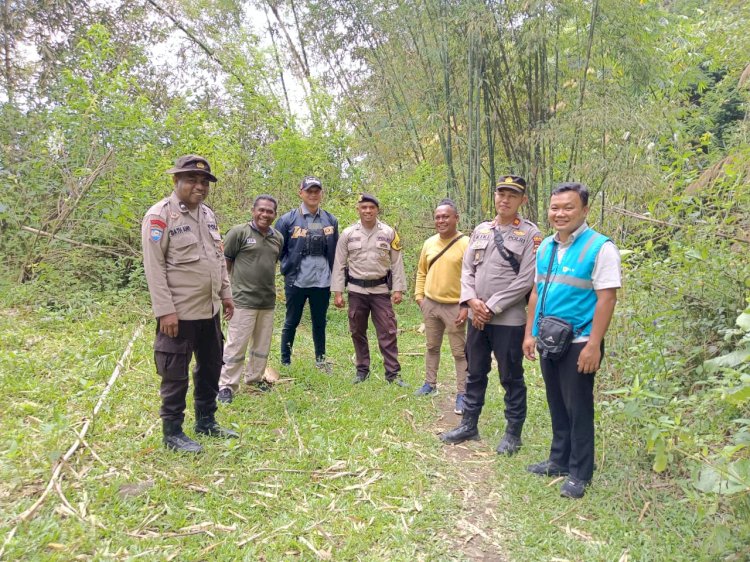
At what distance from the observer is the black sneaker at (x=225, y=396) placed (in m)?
3.86

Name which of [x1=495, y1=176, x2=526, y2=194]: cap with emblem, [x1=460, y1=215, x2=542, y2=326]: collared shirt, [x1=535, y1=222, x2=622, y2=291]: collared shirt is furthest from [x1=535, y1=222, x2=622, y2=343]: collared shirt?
[x1=495, y1=176, x2=526, y2=194]: cap with emblem

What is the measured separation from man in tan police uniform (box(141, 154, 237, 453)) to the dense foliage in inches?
90.8

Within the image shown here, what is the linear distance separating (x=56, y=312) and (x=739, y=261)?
606 cm

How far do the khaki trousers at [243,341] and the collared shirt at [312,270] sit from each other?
0.51 metres

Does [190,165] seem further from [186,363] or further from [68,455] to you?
[68,455]

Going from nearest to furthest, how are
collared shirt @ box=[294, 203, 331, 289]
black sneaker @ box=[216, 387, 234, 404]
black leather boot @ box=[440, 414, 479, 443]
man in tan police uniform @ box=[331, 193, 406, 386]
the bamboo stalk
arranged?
the bamboo stalk
black leather boot @ box=[440, 414, 479, 443]
black sneaker @ box=[216, 387, 234, 404]
man in tan police uniform @ box=[331, 193, 406, 386]
collared shirt @ box=[294, 203, 331, 289]

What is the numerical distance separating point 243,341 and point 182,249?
128 cm

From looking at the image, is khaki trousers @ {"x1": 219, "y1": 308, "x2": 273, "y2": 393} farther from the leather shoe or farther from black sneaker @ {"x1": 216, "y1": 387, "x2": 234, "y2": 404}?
the leather shoe

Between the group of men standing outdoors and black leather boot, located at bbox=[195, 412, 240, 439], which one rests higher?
the group of men standing outdoors

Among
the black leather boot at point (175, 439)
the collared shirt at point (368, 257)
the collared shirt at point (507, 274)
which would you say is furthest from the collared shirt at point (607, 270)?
the black leather boot at point (175, 439)

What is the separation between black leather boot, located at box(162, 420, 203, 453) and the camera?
2.93 metres

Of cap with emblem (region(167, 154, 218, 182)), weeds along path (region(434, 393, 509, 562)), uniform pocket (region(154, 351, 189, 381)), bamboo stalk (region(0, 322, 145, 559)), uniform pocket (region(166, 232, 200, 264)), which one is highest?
cap with emblem (region(167, 154, 218, 182))

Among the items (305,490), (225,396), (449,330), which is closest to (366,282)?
(449,330)

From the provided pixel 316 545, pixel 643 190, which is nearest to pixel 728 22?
pixel 643 190
